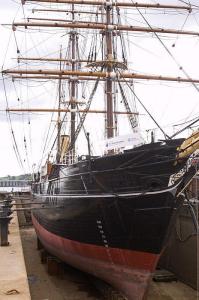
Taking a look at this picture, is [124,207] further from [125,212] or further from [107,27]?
[107,27]

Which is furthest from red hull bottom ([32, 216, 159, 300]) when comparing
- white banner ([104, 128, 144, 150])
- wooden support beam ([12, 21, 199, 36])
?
wooden support beam ([12, 21, 199, 36])

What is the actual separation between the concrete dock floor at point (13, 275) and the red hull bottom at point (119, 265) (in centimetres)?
178

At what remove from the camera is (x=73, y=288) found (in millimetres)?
14445

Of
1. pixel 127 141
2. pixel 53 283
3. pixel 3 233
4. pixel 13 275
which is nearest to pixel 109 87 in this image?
pixel 127 141

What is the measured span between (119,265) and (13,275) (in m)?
2.69

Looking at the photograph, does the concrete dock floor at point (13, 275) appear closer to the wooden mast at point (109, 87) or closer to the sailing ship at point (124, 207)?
the sailing ship at point (124, 207)

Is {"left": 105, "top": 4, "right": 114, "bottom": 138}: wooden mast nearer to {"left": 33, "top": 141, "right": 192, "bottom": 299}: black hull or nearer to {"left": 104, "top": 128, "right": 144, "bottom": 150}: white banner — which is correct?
{"left": 33, "top": 141, "right": 192, "bottom": 299}: black hull

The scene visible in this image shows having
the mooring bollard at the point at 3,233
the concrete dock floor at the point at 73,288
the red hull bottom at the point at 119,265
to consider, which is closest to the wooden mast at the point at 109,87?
the red hull bottom at the point at 119,265

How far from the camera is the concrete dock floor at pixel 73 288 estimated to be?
44.9 ft

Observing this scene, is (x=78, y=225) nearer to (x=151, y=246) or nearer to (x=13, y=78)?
(x=151, y=246)

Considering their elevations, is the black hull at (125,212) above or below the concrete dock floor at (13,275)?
above

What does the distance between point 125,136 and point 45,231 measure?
7360mm

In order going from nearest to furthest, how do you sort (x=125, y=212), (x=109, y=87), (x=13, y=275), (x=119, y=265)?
(x=13, y=275) < (x=125, y=212) < (x=119, y=265) < (x=109, y=87)

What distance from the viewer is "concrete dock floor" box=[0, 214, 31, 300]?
29.8ft
